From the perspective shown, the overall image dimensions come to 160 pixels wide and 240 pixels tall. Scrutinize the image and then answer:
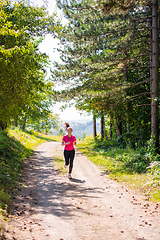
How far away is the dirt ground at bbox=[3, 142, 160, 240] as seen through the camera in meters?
4.48

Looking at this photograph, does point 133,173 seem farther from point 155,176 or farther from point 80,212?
point 80,212

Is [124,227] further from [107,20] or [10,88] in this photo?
[107,20]

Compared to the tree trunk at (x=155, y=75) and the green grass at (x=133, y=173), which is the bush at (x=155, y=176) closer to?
the green grass at (x=133, y=173)

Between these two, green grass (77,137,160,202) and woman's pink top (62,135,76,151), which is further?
woman's pink top (62,135,76,151)

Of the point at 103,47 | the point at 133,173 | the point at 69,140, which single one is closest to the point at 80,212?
the point at 69,140

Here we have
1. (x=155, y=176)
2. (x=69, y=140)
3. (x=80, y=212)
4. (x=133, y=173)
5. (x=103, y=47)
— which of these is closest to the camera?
(x=80, y=212)

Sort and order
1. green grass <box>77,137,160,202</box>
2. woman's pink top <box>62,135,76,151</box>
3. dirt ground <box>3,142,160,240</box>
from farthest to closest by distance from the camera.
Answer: woman's pink top <box>62,135,76,151</box> → green grass <box>77,137,160,202</box> → dirt ground <box>3,142,160,240</box>

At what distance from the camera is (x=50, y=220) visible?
16.7ft

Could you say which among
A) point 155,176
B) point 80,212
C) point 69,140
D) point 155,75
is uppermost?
point 155,75

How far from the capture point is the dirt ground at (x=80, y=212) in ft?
14.7

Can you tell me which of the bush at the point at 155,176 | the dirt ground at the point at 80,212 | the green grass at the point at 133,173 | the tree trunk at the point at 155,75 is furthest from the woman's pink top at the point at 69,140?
the tree trunk at the point at 155,75

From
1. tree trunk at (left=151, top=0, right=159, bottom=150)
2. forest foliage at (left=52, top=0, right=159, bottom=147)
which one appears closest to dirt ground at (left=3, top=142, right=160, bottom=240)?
tree trunk at (left=151, top=0, right=159, bottom=150)

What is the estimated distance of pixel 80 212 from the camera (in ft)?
18.6

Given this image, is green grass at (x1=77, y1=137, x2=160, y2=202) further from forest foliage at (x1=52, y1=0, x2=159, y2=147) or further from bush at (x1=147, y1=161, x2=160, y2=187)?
forest foliage at (x1=52, y1=0, x2=159, y2=147)
